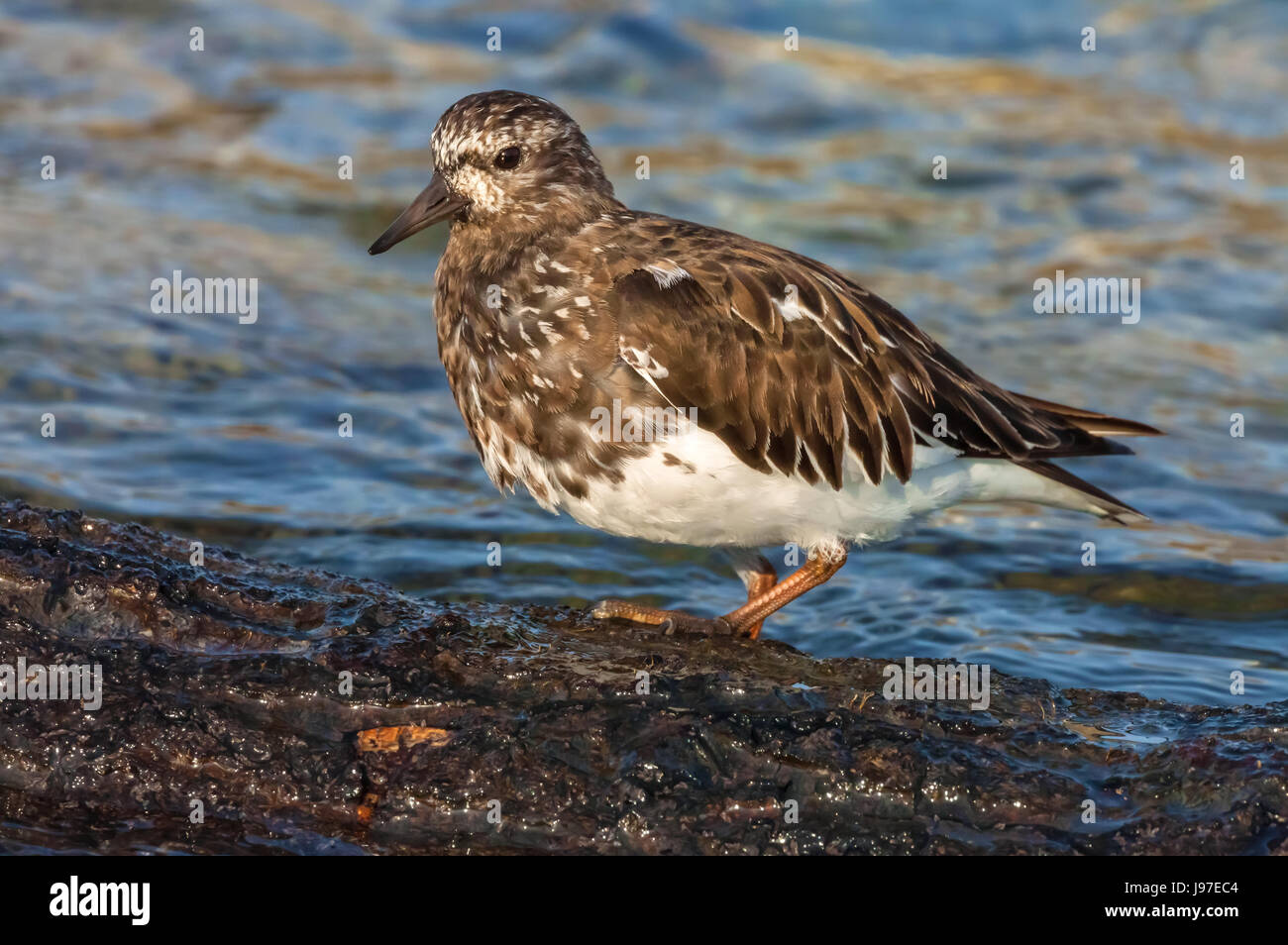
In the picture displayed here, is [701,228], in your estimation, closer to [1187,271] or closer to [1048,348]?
[1048,348]

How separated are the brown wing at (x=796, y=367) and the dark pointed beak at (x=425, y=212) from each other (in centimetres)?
93

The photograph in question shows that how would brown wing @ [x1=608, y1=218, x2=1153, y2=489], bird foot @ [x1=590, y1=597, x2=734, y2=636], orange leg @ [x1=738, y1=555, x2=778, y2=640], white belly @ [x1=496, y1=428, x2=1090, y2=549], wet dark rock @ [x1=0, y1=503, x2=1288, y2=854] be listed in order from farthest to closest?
orange leg @ [x1=738, y1=555, x2=778, y2=640] < bird foot @ [x1=590, y1=597, x2=734, y2=636] < brown wing @ [x1=608, y1=218, x2=1153, y2=489] < white belly @ [x1=496, y1=428, x2=1090, y2=549] < wet dark rock @ [x1=0, y1=503, x2=1288, y2=854]

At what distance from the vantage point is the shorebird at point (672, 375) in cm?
680

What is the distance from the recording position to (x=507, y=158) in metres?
7.25

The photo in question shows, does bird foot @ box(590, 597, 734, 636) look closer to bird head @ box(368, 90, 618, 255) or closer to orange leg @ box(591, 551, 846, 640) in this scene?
orange leg @ box(591, 551, 846, 640)

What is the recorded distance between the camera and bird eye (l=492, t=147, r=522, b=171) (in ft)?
23.7

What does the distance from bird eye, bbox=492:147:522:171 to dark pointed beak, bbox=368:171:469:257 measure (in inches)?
9.7

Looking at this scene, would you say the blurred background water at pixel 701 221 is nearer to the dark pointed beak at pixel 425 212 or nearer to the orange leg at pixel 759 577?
the orange leg at pixel 759 577

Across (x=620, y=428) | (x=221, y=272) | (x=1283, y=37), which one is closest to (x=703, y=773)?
(x=620, y=428)

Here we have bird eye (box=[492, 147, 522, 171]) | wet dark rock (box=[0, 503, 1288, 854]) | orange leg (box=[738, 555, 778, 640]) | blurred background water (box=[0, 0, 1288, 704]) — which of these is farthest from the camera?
blurred background water (box=[0, 0, 1288, 704])

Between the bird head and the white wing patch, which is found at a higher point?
the bird head

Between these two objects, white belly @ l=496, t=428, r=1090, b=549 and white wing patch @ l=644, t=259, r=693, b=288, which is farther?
white wing patch @ l=644, t=259, r=693, b=288

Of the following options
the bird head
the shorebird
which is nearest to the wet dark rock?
the shorebird

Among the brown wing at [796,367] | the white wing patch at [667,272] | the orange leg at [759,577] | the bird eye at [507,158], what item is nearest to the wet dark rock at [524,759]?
the brown wing at [796,367]
